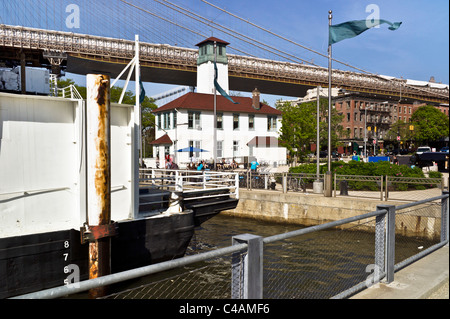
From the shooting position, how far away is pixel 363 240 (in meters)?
15.0

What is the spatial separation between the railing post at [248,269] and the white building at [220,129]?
37994mm

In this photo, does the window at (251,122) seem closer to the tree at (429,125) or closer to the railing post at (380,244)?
the railing post at (380,244)

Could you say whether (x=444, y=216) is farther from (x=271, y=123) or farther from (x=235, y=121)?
(x=271, y=123)

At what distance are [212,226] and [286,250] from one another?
20.3 ft

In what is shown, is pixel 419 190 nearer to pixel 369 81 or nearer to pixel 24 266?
pixel 24 266

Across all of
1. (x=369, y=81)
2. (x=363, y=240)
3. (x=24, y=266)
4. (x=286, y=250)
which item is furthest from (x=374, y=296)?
(x=369, y=81)

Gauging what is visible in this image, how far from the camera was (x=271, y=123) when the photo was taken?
51.8 meters

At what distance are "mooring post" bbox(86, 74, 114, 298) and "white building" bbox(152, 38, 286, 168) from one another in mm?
33801

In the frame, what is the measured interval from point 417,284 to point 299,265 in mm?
6539

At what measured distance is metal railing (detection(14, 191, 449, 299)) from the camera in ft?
11.3

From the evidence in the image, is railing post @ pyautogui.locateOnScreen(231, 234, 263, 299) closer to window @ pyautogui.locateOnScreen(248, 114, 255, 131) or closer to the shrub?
the shrub

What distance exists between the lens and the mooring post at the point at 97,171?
24.7 ft

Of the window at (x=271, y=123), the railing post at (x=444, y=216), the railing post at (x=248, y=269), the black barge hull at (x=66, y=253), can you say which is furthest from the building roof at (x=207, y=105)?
the railing post at (x=248, y=269)

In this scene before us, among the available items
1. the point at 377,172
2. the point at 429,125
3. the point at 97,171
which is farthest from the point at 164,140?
the point at 429,125
